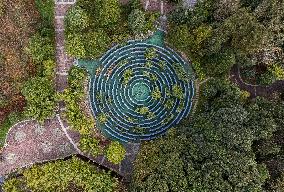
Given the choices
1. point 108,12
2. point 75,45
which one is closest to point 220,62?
point 108,12

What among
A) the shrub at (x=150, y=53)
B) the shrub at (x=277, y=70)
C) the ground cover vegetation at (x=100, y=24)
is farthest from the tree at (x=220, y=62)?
the ground cover vegetation at (x=100, y=24)

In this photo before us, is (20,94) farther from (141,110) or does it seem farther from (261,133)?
(261,133)

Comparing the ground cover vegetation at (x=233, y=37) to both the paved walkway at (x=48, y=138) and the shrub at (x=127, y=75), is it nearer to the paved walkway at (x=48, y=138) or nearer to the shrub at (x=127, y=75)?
the shrub at (x=127, y=75)

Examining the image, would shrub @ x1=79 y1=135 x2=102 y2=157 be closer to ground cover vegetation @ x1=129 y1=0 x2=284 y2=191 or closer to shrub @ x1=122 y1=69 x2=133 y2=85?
ground cover vegetation @ x1=129 y1=0 x2=284 y2=191

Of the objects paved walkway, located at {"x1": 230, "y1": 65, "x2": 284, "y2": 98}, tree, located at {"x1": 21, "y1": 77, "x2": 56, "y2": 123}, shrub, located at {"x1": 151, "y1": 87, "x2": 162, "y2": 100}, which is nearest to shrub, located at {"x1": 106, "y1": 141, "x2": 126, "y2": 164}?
shrub, located at {"x1": 151, "y1": 87, "x2": 162, "y2": 100}

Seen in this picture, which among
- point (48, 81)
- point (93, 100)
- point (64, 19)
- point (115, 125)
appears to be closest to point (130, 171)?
point (115, 125)

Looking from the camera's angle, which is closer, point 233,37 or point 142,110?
point 233,37

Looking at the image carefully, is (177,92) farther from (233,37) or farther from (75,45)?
(75,45)
